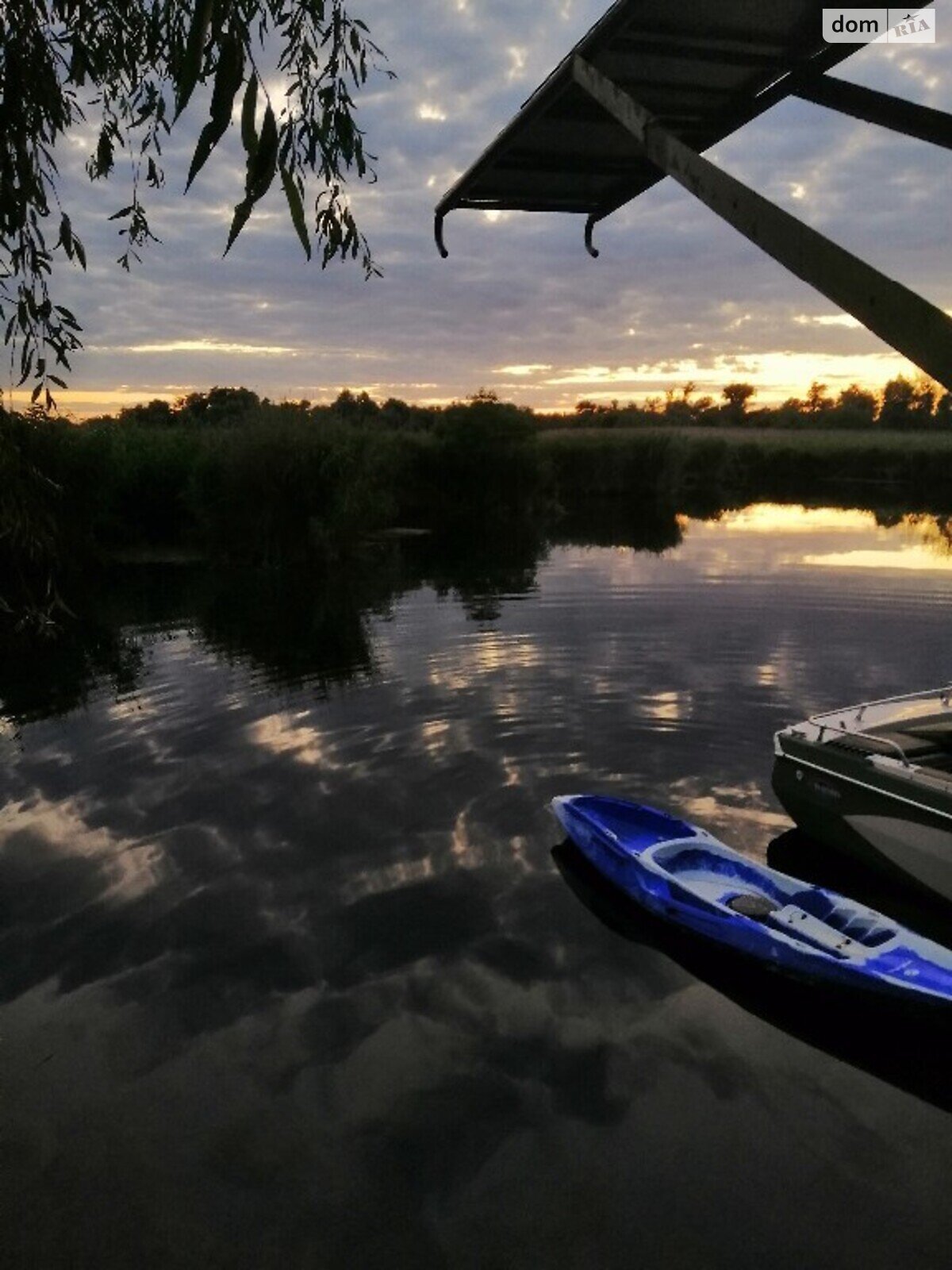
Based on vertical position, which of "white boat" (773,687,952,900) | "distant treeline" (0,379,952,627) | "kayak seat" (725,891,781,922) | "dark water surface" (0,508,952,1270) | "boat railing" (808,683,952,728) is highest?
"distant treeline" (0,379,952,627)

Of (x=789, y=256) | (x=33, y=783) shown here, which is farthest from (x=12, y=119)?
(x=33, y=783)

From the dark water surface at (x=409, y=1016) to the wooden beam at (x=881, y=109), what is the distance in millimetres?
5582

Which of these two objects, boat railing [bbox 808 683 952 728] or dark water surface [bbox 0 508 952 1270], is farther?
boat railing [bbox 808 683 952 728]

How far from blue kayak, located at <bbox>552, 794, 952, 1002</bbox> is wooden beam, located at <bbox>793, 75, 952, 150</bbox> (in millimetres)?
5370

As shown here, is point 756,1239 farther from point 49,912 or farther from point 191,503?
point 191,503

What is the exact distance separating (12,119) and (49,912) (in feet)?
24.7

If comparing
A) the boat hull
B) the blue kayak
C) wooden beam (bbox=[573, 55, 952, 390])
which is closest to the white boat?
the boat hull

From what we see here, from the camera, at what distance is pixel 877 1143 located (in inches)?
223

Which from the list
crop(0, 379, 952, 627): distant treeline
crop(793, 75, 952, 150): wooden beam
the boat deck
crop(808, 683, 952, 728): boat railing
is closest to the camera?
crop(793, 75, 952, 150): wooden beam

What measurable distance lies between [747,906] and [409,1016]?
117 inches

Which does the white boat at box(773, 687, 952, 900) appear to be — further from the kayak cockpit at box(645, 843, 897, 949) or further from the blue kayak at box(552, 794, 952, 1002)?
the kayak cockpit at box(645, 843, 897, 949)

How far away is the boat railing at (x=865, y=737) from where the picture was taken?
854 centimetres

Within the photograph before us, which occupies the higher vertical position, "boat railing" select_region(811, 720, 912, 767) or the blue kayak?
"boat railing" select_region(811, 720, 912, 767)

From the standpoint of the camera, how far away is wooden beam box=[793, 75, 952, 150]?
12.7 ft
